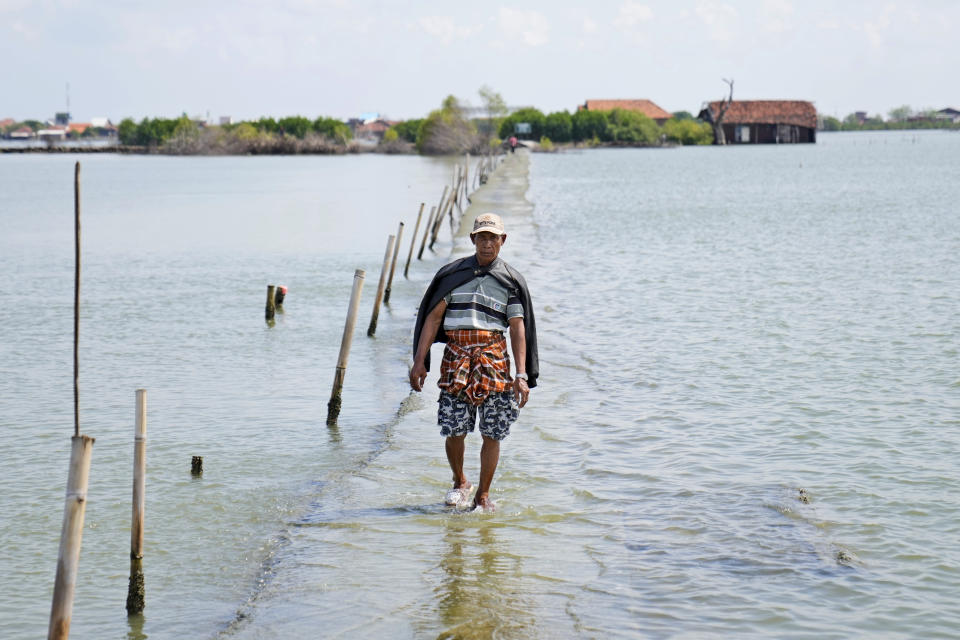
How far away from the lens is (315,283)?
20.3 meters

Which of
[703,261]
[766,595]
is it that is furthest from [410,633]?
[703,261]

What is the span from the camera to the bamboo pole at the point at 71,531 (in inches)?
171

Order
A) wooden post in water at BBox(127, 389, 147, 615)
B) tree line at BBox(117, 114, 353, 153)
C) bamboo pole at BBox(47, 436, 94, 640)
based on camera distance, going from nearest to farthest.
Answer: bamboo pole at BBox(47, 436, 94, 640)
wooden post in water at BBox(127, 389, 147, 615)
tree line at BBox(117, 114, 353, 153)

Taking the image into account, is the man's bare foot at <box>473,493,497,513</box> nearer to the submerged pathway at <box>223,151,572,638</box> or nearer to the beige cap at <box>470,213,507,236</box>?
the submerged pathway at <box>223,151,572,638</box>

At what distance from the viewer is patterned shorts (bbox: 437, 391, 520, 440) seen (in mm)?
6398

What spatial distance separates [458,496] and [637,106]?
155268 mm

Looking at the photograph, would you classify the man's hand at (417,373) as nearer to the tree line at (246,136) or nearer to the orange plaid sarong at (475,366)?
the orange plaid sarong at (475,366)

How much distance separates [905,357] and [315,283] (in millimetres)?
10815

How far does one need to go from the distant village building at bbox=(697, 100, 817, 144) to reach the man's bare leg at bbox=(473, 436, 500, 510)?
137m

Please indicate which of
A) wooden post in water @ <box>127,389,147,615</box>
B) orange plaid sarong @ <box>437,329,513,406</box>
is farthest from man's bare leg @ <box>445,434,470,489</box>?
wooden post in water @ <box>127,389,147,615</box>

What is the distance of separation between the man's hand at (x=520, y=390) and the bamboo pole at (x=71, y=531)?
258cm

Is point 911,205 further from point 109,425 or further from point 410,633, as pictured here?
point 410,633

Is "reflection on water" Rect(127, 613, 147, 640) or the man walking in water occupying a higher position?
the man walking in water

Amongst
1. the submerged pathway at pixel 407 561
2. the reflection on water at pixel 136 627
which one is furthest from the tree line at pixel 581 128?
the reflection on water at pixel 136 627
